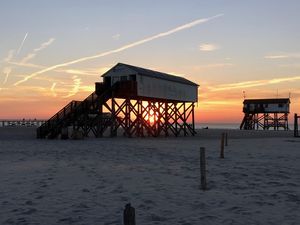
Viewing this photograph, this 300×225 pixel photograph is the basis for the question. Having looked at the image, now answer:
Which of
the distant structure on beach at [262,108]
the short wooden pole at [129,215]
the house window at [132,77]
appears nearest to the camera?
the short wooden pole at [129,215]

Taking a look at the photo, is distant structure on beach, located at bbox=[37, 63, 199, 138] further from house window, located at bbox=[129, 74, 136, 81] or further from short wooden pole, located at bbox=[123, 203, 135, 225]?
short wooden pole, located at bbox=[123, 203, 135, 225]

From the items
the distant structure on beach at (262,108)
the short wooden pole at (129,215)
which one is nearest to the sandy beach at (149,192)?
the short wooden pole at (129,215)

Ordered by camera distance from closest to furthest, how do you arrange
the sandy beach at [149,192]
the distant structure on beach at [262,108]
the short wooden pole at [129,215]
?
the short wooden pole at [129,215], the sandy beach at [149,192], the distant structure on beach at [262,108]

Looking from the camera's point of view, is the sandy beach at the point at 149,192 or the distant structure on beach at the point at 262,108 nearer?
the sandy beach at the point at 149,192

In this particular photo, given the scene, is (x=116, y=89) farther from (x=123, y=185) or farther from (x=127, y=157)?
(x=123, y=185)

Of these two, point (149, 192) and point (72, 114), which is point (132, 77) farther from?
point (149, 192)

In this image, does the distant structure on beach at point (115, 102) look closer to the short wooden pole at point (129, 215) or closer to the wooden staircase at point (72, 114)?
the wooden staircase at point (72, 114)

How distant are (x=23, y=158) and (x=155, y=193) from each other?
11040 mm

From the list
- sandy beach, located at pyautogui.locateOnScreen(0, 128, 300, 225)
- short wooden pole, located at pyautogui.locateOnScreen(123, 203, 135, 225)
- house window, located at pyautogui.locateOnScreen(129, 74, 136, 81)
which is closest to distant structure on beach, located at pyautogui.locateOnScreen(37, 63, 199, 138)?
house window, located at pyautogui.locateOnScreen(129, 74, 136, 81)

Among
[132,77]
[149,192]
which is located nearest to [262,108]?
[132,77]

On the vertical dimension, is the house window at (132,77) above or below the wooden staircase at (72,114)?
above

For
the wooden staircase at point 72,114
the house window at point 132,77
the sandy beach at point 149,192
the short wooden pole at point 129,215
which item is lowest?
the sandy beach at point 149,192

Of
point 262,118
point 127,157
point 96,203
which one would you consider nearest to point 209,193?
point 96,203

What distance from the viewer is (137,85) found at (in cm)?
4119
